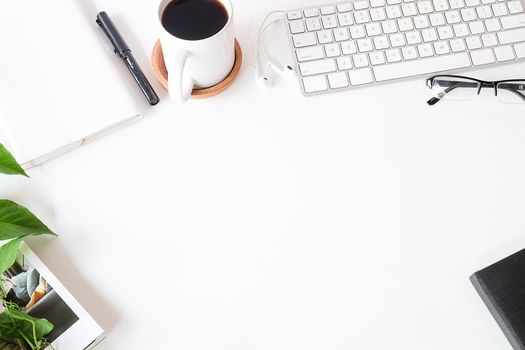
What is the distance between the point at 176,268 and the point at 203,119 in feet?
0.71

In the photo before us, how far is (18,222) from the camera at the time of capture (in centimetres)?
59

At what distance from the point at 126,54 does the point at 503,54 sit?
57 cm

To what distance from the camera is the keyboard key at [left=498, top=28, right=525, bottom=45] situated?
2.41 feet

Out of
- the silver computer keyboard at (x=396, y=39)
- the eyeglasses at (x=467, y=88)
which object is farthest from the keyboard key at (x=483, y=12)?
the eyeglasses at (x=467, y=88)

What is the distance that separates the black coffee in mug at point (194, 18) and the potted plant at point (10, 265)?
26 cm

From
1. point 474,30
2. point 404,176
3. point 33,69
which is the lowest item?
point 404,176

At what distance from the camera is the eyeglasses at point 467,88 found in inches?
28.2

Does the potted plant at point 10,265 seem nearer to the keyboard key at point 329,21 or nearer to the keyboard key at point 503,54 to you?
the keyboard key at point 329,21

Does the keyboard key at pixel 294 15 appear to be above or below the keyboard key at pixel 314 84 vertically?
above

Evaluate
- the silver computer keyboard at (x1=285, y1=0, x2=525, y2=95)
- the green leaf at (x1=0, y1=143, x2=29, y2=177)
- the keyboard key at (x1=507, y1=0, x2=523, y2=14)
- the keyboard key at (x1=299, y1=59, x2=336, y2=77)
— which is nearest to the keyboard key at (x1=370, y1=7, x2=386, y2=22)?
the silver computer keyboard at (x1=285, y1=0, x2=525, y2=95)

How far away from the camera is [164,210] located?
2.16 ft

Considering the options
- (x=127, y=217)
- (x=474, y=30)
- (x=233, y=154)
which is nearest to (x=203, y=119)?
(x=233, y=154)

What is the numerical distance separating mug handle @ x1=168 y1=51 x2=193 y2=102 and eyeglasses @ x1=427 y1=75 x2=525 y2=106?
0.37m

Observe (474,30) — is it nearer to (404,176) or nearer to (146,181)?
(404,176)
